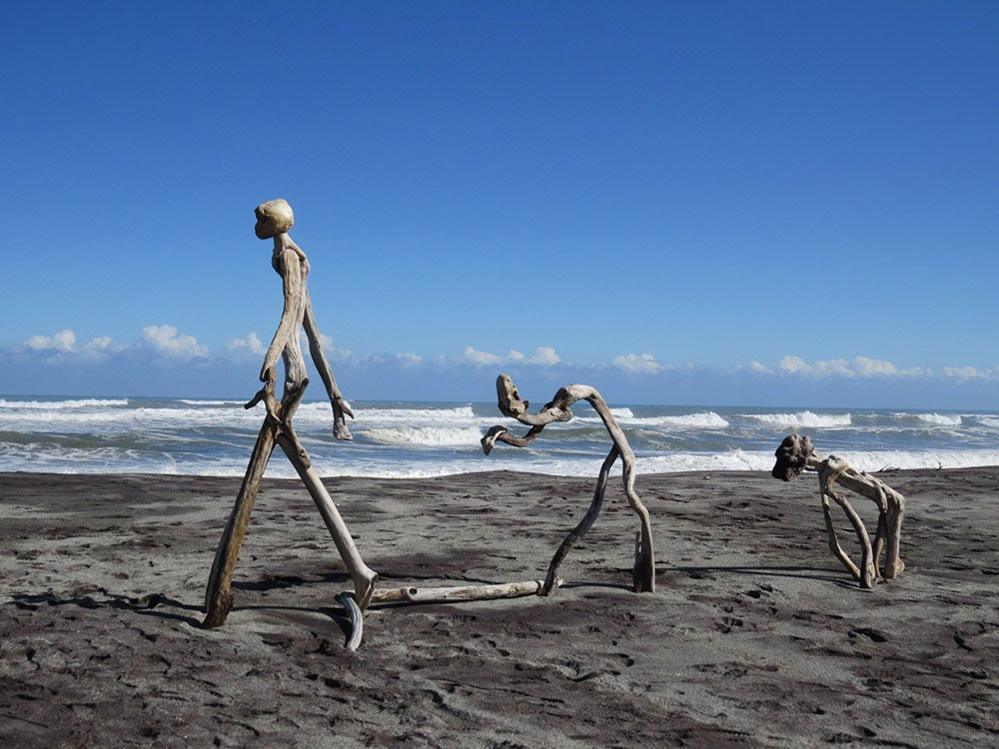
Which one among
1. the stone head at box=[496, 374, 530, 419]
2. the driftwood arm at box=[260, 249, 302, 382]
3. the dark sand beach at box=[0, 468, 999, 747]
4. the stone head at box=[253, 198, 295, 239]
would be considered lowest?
the dark sand beach at box=[0, 468, 999, 747]

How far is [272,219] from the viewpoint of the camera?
17.6 ft

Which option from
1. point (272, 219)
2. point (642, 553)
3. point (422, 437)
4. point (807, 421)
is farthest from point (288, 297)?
point (807, 421)

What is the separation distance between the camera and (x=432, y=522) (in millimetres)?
10039

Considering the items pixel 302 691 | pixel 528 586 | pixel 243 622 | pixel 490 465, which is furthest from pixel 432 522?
pixel 490 465

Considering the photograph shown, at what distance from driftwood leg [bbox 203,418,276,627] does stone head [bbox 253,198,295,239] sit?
114 centimetres

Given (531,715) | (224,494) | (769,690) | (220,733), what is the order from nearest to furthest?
(220,733) < (531,715) < (769,690) < (224,494)

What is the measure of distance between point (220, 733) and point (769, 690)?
2.70m

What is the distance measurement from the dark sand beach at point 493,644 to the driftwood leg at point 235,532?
7.7 inches

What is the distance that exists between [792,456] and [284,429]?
12.1ft

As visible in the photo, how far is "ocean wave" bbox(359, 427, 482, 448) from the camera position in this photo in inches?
1105

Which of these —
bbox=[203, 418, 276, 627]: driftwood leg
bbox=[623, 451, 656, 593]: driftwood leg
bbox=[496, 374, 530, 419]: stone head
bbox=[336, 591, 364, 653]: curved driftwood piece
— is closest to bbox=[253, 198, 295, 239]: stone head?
bbox=[203, 418, 276, 627]: driftwood leg

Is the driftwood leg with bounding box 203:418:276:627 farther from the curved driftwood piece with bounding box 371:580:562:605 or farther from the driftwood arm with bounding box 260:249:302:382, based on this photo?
the curved driftwood piece with bounding box 371:580:562:605

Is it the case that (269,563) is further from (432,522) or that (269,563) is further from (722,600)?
(722,600)

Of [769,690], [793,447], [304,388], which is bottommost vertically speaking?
[769,690]
